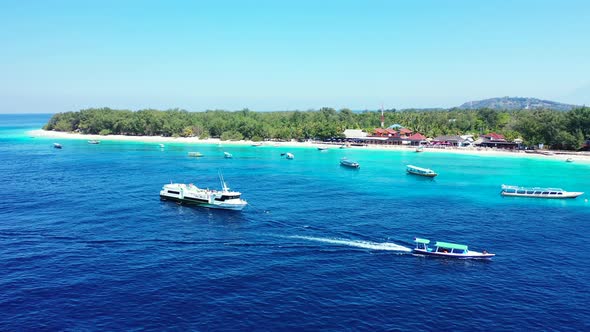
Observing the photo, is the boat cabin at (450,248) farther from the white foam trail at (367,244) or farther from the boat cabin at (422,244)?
the white foam trail at (367,244)

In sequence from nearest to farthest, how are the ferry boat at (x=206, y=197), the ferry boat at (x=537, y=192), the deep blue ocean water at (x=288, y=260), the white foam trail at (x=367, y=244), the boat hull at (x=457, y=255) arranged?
the deep blue ocean water at (x=288, y=260) < the boat hull at (x=457, y=255) < the white foam trail at (x=367, y=244) < the ferry boat at (x=206, y=197) < the ferry boat at (x=537, y=192)

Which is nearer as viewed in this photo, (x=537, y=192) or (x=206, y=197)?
(x=206, y=197)

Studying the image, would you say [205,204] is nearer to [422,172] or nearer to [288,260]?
[288,260]

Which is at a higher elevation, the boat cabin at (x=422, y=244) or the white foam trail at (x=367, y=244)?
the boat cabin at (x=422, y=244)

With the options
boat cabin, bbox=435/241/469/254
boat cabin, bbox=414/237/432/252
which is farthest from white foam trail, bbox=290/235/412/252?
boat cabin, bbox=435/241/469/254

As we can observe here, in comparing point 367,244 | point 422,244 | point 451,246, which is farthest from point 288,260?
point 451,246

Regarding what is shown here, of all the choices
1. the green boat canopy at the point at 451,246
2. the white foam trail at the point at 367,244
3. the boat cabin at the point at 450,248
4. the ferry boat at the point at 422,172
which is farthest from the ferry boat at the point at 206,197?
the ferry boat at the point at 422,172
